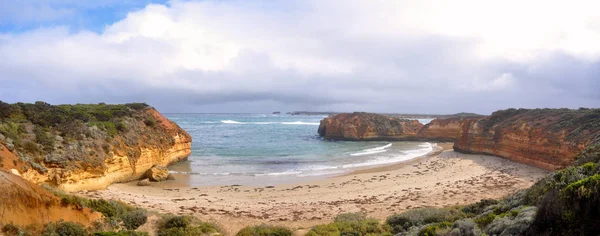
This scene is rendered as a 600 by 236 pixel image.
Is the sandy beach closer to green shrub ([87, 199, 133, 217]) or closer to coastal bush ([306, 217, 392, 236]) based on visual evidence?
coastal bush ([306, 217, 392, 236])

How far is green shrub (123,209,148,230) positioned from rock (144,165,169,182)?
10821 mm

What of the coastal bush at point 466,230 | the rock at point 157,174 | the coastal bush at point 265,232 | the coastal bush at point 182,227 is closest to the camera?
the coastal bush at point 466,230

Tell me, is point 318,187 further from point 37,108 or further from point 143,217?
point 37,108

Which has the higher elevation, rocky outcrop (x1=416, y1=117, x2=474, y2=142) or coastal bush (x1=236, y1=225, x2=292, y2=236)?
rocky outcrop (x1=416, y1=117, x2=474, y2=142)

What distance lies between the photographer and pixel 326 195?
56.2 ft

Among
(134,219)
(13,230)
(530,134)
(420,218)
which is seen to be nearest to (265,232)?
(134,219)

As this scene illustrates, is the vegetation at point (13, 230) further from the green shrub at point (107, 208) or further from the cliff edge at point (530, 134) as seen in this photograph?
the cliff edge at point (530, 134)

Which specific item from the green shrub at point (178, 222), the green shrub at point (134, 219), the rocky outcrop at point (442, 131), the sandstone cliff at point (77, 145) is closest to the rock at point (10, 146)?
the sandstone cliff at point (77, 145)

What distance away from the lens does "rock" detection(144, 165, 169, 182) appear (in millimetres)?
20750

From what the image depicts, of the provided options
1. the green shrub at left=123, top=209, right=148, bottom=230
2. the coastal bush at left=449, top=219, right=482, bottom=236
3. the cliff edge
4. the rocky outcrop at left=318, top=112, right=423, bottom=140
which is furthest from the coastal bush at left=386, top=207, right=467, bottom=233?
the rocky outcrop at left=318, top=112, right=423, bottom=140

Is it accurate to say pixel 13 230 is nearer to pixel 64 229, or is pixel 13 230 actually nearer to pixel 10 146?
pixel 64 229

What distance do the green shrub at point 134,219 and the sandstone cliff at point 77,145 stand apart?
594 centimetres

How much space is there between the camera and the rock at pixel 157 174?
2075cm

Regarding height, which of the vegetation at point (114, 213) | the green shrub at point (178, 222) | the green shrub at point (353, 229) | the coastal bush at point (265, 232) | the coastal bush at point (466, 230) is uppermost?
the coastal bush at point (466, 230)
